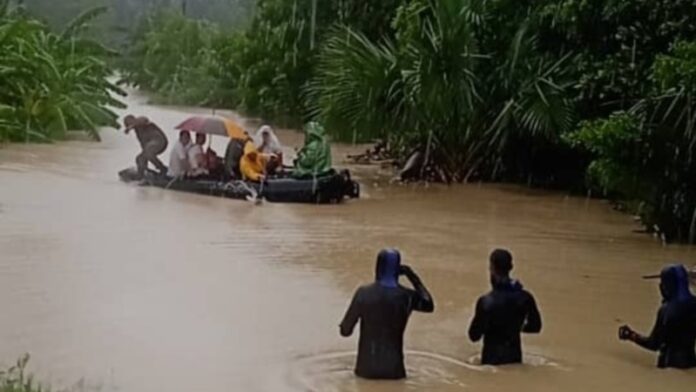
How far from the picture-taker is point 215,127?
20344 millimetres

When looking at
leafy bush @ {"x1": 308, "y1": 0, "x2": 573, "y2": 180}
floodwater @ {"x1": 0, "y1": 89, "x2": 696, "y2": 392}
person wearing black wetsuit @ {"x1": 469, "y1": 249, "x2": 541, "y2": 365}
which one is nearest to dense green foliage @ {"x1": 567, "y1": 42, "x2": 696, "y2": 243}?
floodwater @ {"x1": 0, "y1": 89, "x2": 696, "y2": 392}

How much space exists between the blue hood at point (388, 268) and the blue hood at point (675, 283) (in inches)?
77.0

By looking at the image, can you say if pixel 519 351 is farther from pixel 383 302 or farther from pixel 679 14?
pixel 679 14

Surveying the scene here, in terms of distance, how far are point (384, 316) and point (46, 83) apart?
2118 centimetres

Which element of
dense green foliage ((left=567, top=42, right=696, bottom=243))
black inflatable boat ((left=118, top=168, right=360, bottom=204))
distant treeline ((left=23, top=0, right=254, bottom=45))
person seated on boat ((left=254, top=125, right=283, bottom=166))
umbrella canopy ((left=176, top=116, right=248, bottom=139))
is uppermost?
distant treeline ((left=23, top=0, right=254, bottom=45))

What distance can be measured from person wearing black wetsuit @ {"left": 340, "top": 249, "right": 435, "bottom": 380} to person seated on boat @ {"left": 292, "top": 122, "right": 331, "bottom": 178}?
10192 mm

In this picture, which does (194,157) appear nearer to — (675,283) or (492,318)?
(492,318)

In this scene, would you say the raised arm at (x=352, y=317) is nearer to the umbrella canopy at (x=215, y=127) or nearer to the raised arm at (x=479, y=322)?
the raised arm at (x=479, y=322)

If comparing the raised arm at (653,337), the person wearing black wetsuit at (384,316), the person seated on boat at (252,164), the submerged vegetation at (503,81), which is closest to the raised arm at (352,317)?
the person wearing black wetsuit at (384,316)

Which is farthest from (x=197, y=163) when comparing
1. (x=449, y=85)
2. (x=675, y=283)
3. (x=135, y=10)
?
(x=135, y=10)

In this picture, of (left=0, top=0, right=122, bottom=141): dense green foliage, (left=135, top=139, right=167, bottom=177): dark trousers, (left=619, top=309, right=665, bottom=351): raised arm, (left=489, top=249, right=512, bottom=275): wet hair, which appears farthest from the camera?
(left=0, top=0, right=122, bottom=141): dense green foliage

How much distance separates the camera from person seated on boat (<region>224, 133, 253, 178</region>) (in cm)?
1936

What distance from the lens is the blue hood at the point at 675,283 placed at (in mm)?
9180

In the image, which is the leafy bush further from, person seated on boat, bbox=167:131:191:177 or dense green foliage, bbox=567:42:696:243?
dense green foliage, bbox=567:42:696:243
